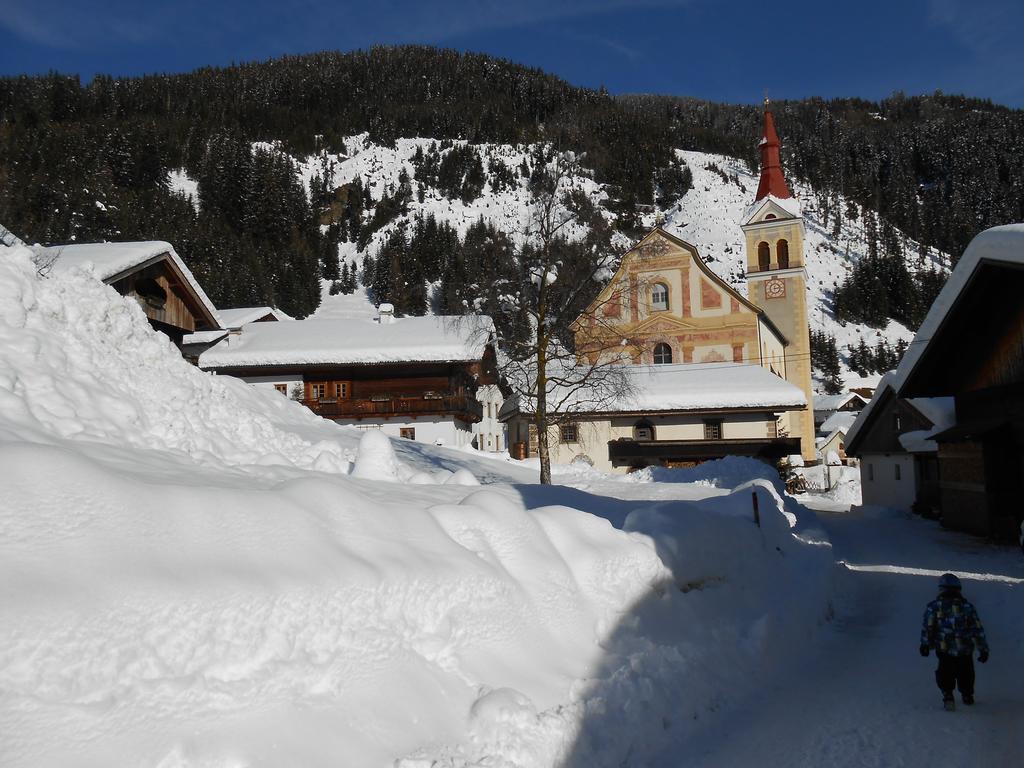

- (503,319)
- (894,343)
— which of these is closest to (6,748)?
(503,319)

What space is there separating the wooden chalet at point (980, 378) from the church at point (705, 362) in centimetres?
747

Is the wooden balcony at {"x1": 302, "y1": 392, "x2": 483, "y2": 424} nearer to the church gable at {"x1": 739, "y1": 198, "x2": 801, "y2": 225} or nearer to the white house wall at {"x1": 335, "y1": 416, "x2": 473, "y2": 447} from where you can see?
the white house wall at {"x1": 335, "y1": 416, "x2": 473, "y2": 447}

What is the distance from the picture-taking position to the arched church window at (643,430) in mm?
36156

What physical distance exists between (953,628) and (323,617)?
569 centimetres

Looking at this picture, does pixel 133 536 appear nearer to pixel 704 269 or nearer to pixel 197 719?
pixel 197 719

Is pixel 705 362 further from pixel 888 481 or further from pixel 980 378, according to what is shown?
pixel 980 378

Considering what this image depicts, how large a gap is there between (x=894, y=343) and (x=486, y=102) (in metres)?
121

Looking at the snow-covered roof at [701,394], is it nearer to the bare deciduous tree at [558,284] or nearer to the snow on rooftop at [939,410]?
the snow on rooftop at [939,410]

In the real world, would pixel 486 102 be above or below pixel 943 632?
above

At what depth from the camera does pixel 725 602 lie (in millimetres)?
8891

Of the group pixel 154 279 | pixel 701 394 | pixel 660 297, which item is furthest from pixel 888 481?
pixel 154 279

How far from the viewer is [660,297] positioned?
46.8m

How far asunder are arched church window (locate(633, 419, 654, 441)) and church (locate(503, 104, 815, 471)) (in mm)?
48

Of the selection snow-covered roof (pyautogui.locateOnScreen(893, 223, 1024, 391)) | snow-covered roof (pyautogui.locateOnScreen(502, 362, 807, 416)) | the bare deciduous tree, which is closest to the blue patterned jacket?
snow-covered roof (pyautogui.locateOnScreen(893, 223, 1024, 391))
